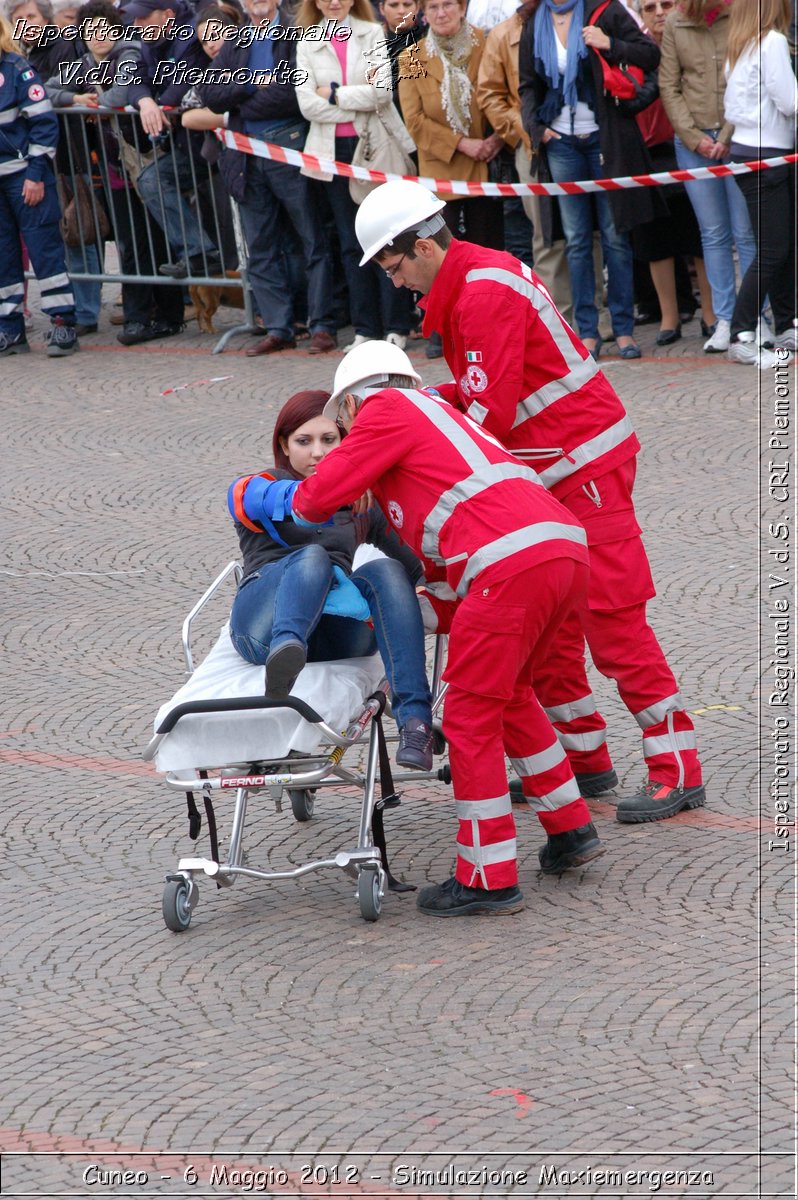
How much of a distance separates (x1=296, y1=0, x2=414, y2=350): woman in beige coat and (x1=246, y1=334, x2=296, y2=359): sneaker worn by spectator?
2.52 feet

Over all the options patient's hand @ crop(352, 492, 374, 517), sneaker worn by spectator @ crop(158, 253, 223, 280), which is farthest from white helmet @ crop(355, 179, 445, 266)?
sneaker worn by spectator @ crop(158, 253, 223, 280)

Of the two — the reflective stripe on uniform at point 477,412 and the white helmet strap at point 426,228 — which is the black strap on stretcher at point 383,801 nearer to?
the reflective stripe on uniform at point 477,412

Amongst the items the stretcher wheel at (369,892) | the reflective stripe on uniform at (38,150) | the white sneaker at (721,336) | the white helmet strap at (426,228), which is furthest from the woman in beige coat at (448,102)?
the stretcher wheel at (369,892)

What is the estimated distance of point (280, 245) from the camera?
12633mm

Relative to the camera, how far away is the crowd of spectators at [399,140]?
10906 millimetres

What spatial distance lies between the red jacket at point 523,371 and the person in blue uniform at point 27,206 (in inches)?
325

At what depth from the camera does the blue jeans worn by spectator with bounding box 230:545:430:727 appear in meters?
5.09

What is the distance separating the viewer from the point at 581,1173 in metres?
3.71

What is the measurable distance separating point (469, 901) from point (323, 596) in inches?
40.1

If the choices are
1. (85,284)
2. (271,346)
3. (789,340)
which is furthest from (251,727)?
(85,284)

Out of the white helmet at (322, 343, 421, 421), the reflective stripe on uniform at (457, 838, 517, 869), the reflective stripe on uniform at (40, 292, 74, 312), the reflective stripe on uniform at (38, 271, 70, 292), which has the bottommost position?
the reflective stripe on uniform at (457, 838, 517, 869)

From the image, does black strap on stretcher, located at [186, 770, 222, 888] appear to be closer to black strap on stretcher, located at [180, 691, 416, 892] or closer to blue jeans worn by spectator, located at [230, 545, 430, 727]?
black strap on stretcher, located at [180, 691, 416, 892]

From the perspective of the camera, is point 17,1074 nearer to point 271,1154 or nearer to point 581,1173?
point 271,1154

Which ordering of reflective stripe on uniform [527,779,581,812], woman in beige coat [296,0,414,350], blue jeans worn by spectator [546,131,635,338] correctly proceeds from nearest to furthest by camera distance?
reflective stripe on uniform [527,779,581,812] < blue jeans worn by spectator [546,131,635,338] < woman in beige coat [296,0,414,350]
